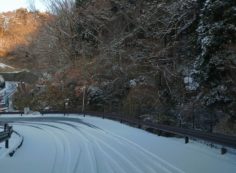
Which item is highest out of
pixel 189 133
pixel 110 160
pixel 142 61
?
pixel 142 61

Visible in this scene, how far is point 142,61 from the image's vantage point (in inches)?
1448

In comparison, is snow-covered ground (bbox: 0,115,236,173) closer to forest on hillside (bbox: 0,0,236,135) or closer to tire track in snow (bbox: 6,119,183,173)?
tire track in snow (bbox: 6,119,183,173)

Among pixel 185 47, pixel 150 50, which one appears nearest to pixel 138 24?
pixel 150 50

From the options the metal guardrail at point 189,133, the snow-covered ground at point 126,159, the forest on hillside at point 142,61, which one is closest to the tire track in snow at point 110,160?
the snow-covered ground at point 126,159

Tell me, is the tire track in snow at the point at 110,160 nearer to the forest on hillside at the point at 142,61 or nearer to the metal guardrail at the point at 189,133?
the metal guardrail at the point at 189,133

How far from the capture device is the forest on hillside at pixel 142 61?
2078 centimetres

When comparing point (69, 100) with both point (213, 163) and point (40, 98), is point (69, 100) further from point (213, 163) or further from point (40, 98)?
point (213, 163)

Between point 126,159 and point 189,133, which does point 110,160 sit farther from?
point 189,133

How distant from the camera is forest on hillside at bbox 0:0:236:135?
20.8 m

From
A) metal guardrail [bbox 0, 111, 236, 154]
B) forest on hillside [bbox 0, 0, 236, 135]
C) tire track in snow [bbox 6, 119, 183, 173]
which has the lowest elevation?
tire track in snow [bbox 6, 119, 183, 173]

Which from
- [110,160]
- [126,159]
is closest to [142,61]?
[126,159]

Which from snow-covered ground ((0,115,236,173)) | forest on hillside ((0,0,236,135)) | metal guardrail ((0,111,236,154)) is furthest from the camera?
forest on hillside ((0,0,236,135))

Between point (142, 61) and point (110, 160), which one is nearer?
point (110, 160)

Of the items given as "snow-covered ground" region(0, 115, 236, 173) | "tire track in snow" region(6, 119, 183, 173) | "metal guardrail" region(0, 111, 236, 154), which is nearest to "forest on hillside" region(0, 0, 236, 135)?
"metal guardrail" region(0, 111, 236, 154)
